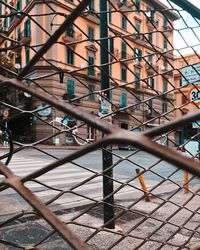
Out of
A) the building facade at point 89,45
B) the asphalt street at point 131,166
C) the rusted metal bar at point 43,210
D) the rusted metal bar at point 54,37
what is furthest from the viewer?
the asphalt street at point 131,166

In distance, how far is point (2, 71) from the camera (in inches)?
35.8

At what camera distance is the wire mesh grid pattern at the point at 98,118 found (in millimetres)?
655

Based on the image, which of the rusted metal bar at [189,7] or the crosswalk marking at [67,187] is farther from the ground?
the rusted metal bar at [189,7]

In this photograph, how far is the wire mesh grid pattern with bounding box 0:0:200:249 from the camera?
0.65m

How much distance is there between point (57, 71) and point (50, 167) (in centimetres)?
73

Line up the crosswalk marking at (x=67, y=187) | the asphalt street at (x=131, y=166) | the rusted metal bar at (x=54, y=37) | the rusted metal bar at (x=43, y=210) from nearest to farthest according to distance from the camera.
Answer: the rusted metal bar at (x=43, y=210)
the rusted metal bar at (x=54, y=37)
the asphalt street at (x=131, y=166)
the crosswalk marking at (x=67, y=187)

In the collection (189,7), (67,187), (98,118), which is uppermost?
(189,7)

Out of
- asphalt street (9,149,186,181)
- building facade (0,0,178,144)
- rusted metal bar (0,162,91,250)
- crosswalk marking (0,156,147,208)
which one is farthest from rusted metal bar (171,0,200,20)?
crosswalk marking (0,156,147,208)

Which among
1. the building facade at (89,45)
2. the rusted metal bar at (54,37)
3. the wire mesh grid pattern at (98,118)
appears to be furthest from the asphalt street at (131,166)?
the rusted metal bar at (54,37)

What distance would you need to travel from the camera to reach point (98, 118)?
62cm

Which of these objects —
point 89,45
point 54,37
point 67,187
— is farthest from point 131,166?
point 54,37

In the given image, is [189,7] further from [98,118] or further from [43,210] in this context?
[43,210]

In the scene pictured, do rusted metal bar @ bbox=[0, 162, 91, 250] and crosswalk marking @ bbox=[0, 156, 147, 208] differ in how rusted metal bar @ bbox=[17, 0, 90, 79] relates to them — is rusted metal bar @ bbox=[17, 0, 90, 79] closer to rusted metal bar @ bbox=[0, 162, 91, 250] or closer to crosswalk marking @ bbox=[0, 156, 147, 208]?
rusted metal bar @ bbox=[0, 162, 91, 250]

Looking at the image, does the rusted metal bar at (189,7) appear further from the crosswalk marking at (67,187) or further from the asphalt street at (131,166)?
the crosswalk marking at (67,187)
